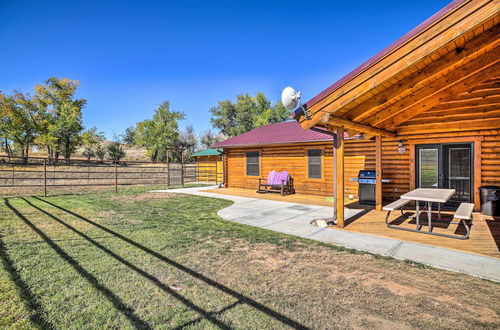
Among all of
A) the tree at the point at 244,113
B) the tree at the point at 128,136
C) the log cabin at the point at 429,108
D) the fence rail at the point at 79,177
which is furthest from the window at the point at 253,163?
the tree at the point at 128,136

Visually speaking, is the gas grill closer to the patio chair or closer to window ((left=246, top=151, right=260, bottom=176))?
the patio chair

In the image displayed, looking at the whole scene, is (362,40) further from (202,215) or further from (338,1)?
(202,215)

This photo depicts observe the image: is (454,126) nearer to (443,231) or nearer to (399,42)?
(443,231)

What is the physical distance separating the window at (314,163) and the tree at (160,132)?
95.9 feet

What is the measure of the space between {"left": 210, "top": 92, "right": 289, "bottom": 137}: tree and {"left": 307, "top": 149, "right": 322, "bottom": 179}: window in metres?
26.5

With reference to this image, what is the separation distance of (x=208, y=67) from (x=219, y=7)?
6524 mm

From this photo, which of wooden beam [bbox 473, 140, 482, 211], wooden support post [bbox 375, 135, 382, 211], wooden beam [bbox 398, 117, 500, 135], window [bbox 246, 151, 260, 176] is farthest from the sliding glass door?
window [bbox 246, 151, 260, 176]

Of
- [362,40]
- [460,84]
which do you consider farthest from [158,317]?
[362,40]

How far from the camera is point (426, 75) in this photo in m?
4.18

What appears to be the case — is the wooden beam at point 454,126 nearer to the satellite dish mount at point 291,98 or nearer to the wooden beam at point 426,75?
the wooden beam at point 426,75

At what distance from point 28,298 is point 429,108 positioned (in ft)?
28.6

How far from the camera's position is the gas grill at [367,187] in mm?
7402

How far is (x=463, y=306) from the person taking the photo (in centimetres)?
224

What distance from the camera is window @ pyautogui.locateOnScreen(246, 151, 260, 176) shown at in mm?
11805
